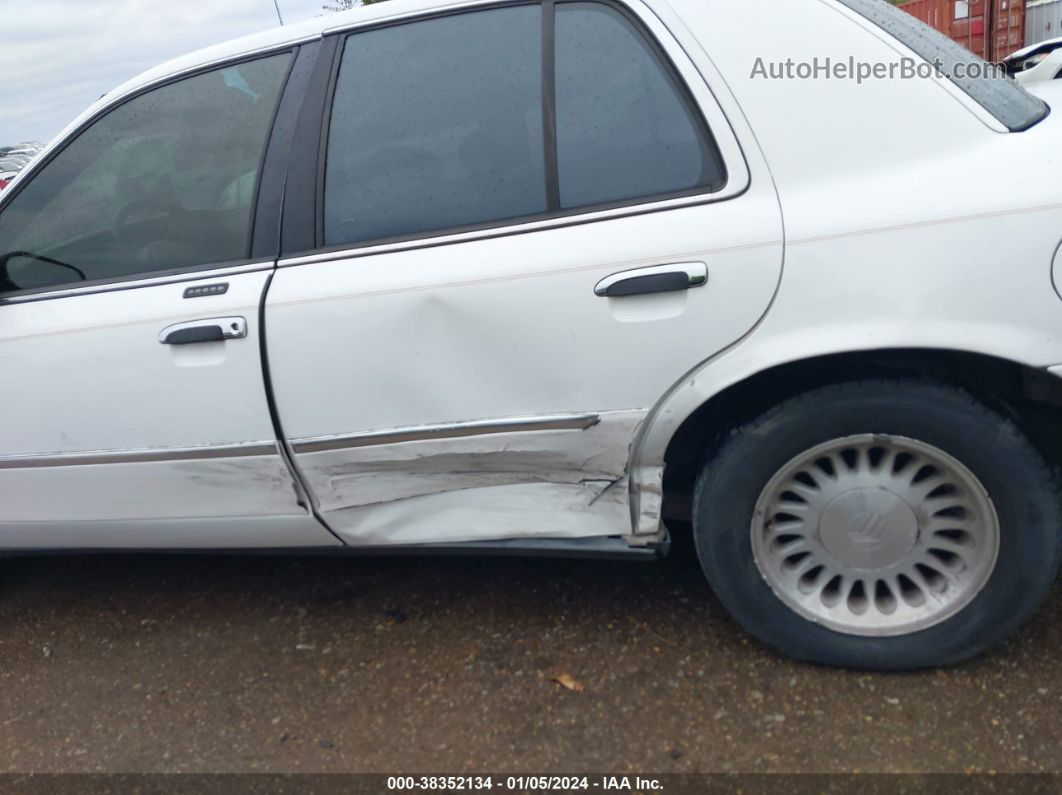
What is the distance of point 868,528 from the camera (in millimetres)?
2428

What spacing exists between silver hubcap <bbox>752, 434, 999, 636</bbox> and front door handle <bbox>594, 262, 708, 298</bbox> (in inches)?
20.5

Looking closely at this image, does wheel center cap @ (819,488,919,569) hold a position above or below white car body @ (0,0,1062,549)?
below

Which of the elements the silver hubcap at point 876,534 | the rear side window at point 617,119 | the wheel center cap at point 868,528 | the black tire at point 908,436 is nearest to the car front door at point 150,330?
the rear side window at point 617,119

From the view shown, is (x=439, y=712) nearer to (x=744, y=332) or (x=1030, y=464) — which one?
(x=744, y=332)

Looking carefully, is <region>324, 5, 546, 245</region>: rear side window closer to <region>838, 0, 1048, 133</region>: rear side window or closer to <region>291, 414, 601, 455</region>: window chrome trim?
<region>291, 414, 601, 455</region>: window chrome trim

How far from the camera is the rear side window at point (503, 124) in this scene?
2.33m

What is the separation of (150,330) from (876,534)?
1976 millimetres

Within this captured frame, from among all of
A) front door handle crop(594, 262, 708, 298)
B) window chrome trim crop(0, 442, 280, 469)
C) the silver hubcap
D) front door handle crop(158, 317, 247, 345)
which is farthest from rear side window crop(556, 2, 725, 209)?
window chrome trim crop(0, 442, 280, 469)

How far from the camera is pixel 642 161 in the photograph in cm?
234

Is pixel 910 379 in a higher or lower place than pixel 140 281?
lower

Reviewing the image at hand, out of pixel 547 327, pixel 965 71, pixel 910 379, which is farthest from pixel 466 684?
pixel 965 71

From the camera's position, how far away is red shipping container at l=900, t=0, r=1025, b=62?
49.6 feet

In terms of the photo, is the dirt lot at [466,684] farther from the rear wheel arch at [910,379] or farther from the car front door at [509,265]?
the rear wheel arch at [910,379]

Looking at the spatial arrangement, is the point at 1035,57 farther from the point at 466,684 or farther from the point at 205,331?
the point at 205,331
